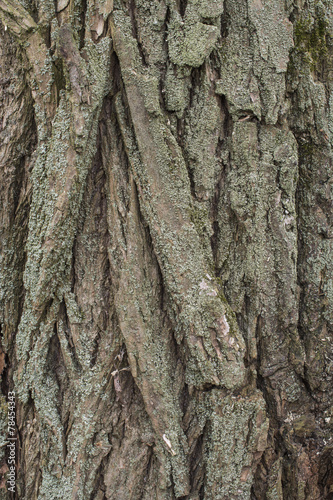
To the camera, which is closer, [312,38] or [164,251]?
[164,251]

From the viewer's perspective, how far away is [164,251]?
1216 mm

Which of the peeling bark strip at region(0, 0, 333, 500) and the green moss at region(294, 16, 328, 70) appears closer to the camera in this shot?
the peeling bark strip at region(0, 0, 333, 500)

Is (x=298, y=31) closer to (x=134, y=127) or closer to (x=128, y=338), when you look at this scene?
(x=134, y=127)

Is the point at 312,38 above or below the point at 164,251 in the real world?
above

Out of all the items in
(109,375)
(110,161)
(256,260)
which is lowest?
(109,375)

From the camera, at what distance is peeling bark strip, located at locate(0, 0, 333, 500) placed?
47.4 inches

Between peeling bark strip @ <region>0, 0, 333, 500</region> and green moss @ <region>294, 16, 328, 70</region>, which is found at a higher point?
green moss @ <region>294, 16, 328, 70</region>

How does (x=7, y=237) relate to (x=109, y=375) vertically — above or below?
above

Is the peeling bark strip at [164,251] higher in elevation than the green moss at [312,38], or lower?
lower

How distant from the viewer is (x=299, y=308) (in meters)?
1.38

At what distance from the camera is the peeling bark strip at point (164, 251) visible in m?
1.20

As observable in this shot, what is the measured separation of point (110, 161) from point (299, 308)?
90 cm

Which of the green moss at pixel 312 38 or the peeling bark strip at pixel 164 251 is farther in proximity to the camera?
the green moss at pixel 312 38

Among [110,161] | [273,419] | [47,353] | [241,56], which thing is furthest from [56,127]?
[273,419]
